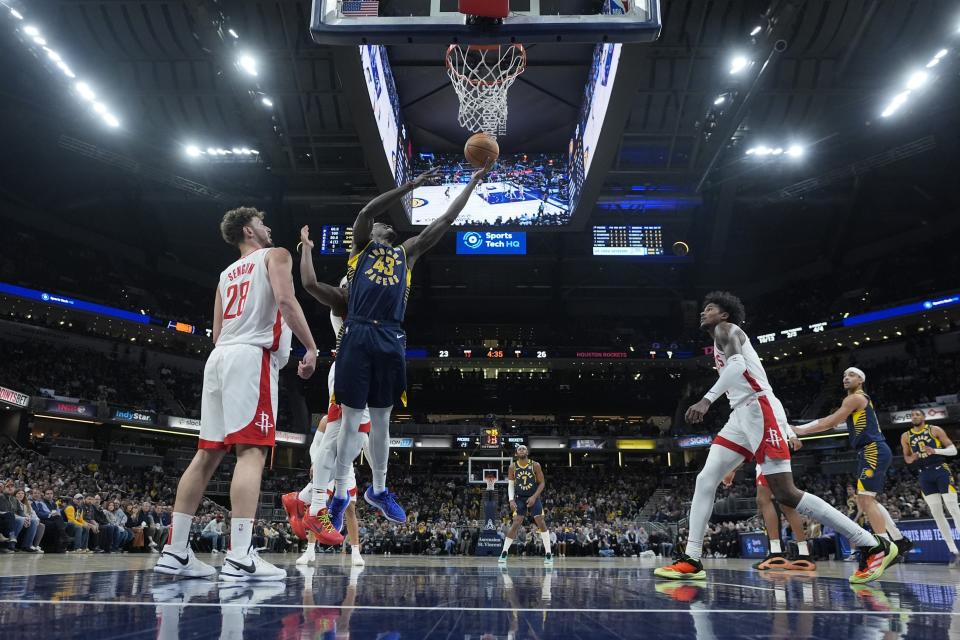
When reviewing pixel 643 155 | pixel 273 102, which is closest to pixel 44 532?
pixel 273 102

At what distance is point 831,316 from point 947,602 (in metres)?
27.3

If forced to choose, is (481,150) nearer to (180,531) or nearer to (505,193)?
(180,531)

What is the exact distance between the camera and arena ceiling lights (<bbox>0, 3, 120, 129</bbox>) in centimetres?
1577

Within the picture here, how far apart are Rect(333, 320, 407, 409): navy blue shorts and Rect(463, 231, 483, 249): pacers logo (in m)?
18.1

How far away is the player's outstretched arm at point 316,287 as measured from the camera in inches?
166

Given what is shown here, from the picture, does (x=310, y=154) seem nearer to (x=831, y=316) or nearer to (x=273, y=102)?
(x=273, y=102)

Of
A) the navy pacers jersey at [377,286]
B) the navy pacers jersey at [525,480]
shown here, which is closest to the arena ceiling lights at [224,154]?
the navy pacers jersey at [525,480]

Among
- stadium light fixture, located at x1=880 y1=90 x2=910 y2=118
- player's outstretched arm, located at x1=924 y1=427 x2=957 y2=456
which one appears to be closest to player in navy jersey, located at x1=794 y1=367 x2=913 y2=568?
player's outstretched arm, located at x1=924 y1=427 x2=957 y2=456

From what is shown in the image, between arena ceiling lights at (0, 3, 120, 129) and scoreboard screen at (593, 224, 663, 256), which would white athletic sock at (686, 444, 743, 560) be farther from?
scoreboard screen at (593, 224, 663, 256)

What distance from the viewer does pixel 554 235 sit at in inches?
1112

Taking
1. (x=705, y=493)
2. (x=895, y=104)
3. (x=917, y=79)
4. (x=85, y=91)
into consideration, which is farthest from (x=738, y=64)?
(x=85, y=91)

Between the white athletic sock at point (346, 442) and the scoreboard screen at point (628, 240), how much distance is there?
2080 cm

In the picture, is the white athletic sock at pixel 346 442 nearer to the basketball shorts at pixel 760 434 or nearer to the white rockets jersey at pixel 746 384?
the basketball shorts at pixel 760 434

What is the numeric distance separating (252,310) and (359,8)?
3.87 meters
